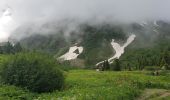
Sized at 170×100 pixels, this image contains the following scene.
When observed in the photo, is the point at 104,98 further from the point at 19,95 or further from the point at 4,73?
the point at 4,73

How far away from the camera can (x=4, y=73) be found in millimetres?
79312

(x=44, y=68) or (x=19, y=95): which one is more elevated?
(x=44, y=68)

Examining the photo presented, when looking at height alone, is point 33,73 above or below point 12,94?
above

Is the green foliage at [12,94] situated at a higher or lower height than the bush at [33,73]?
lower

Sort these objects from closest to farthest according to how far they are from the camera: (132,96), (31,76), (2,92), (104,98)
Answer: (104,98) < (2,92) < (132,96) < (31,76)

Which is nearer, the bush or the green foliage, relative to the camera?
the green foliage

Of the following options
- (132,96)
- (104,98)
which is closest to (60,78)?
(132,96)

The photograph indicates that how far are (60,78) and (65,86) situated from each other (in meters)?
5.11

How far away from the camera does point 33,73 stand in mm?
76750

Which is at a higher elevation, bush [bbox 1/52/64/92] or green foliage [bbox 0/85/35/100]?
bush [bbox 1/52/64/92]

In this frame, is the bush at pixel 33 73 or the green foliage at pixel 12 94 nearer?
the green foliage at pixel 12 94

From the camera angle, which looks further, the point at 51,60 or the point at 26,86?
the point at 51,60

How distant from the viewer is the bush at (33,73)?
76.3m

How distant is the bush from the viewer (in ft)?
250
